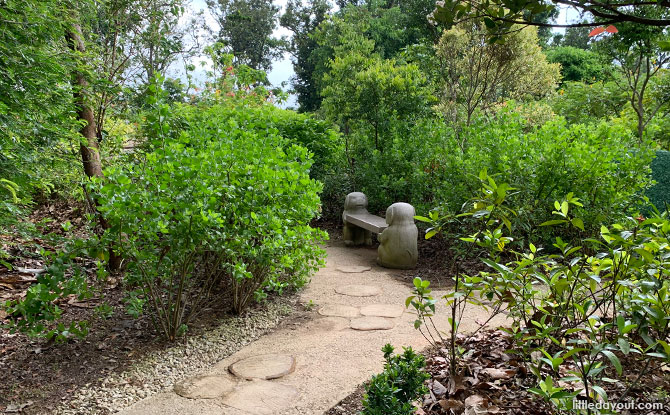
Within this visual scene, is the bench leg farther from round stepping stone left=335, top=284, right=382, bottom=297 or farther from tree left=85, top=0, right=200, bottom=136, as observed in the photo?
tree left=85, top=0, right=200, bottom=136

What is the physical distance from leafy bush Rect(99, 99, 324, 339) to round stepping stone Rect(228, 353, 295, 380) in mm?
557

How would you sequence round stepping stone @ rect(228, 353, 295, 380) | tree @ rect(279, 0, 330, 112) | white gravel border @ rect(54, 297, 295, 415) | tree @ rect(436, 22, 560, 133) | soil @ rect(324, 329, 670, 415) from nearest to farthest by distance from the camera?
soil @ rect(324, 329, 670, 415), white gravel border @ rect(54, 297, 295, 415), round stepping stone @ rect(228, 353, 295, 380), tree @ rect(436, 22, 560, 133), tree @ rect(279, 0, 330, 112)

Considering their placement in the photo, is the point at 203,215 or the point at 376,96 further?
the point at 376,96

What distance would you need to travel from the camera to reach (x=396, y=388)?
191 cm

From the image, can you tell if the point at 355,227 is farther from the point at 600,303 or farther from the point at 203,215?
the point at 600,303

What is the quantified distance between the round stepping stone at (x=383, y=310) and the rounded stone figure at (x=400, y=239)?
4.73 feet

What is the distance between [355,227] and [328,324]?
3.29 metres

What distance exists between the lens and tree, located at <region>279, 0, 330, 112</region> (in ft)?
77.8

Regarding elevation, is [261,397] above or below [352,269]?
below

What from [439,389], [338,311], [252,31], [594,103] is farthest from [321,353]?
[252,31]

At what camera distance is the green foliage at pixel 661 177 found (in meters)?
7.00

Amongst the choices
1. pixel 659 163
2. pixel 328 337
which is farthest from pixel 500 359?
pixel 659 163

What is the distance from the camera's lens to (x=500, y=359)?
256 centimetres

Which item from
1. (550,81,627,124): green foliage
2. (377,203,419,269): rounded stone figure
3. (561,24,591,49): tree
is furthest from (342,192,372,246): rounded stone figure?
(561,24,591,49): tree
